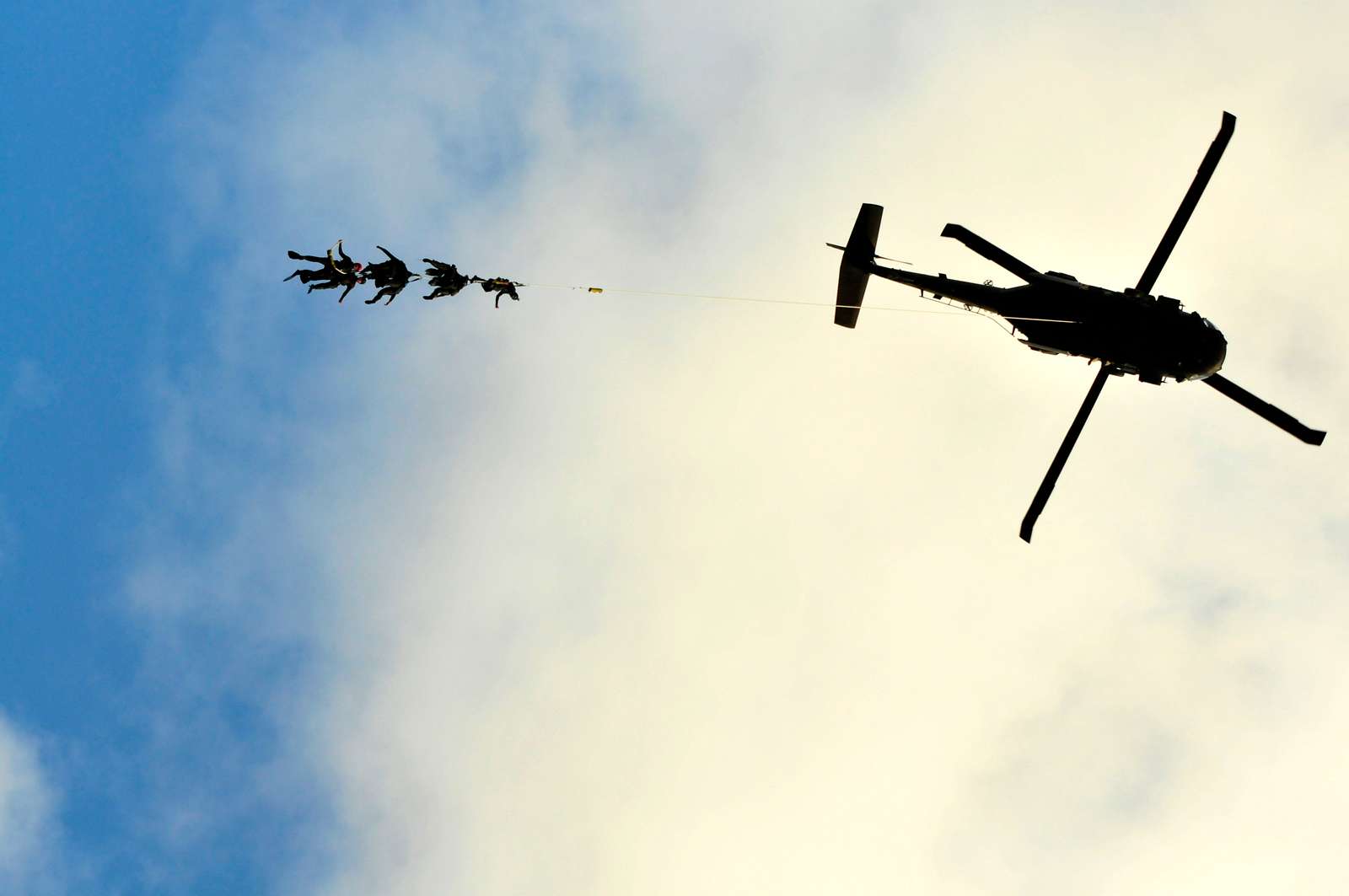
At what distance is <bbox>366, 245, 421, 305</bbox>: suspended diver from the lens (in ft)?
66.5

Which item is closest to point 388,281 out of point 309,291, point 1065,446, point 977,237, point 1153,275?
point 309,291

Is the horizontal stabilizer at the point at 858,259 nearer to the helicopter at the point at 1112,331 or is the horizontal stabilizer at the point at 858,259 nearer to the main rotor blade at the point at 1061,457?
the helicopter at the point at 1112,331

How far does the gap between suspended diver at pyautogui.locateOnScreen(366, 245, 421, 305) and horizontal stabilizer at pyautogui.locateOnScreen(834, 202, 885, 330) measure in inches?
471

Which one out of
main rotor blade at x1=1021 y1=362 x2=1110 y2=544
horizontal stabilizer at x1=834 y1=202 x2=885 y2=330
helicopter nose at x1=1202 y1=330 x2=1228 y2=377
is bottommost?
main rotor blade at x1=1021 y1=362 x2=1110 y2=544

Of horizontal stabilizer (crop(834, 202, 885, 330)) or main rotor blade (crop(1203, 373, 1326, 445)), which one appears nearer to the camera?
main rotor blade (crop(1203, 373, 1326, 445))

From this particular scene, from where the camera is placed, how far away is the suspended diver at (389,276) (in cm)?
2028

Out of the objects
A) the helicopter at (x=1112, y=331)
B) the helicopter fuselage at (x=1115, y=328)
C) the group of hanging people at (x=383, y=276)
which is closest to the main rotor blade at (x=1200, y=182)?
the helicopter at (x=1112, y=331)

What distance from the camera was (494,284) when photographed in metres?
21.8

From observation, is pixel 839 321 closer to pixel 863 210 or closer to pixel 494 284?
pixel 863 210

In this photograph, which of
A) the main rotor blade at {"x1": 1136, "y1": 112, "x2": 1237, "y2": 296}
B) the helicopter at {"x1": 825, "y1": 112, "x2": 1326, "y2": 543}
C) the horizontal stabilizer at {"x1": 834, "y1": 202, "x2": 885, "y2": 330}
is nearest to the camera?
the main rotor blade at {"x1": 1136, "y1": 112, "x2": 1237, "y2": 296}

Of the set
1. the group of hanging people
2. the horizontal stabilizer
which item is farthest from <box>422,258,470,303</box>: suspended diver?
the horizontal stabilizer

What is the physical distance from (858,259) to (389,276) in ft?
42.0

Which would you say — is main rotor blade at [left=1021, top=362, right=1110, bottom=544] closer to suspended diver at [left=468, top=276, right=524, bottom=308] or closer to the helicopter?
the helicopter

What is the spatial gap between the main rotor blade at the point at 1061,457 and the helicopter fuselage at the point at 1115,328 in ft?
2.38
